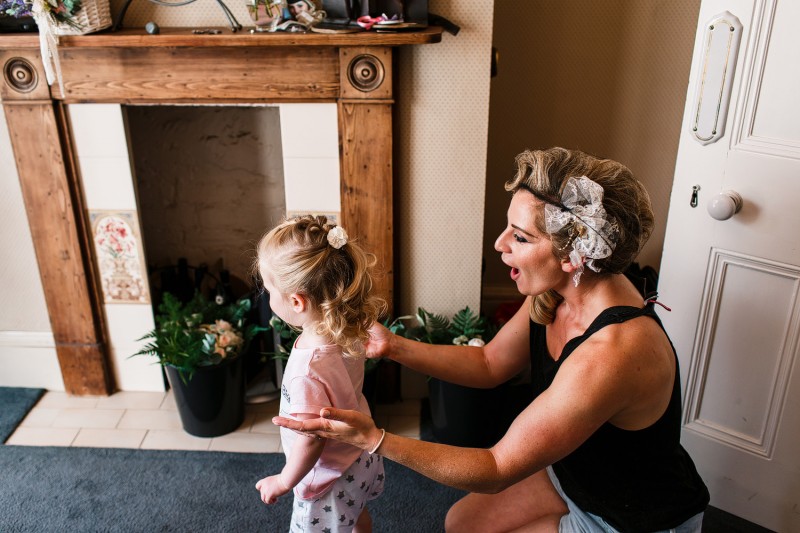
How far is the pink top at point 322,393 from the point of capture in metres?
1.58

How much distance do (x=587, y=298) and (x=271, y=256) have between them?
0.68m

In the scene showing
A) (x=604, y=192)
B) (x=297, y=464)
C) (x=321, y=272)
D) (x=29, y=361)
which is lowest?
(x=29, y=361)

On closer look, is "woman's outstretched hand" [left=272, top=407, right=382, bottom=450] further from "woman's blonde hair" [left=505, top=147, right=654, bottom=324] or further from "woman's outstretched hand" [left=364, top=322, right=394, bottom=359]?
"woman's blonde hair" [left=505, top=147, right=654, bottom=324]

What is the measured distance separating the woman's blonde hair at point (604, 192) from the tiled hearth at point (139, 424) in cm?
127

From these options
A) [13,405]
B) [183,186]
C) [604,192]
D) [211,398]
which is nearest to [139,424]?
[211,398]

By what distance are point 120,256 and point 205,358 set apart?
494 millimetres

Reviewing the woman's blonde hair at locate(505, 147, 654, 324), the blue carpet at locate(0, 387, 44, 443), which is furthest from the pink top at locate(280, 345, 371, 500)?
the blue carpet at locate(0, 387, 44, 443)

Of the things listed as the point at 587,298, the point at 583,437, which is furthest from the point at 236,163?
the point at 583,437

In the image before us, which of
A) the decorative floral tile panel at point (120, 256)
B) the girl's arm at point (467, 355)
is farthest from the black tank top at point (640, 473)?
the decorative floral tile panel at point (120, 256)

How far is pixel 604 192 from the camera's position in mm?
1455

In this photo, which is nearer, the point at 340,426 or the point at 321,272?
the point at 340,426

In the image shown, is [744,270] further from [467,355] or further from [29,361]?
Answer: [29,361]

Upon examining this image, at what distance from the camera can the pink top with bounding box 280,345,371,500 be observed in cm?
158

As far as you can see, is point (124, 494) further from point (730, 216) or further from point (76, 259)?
point (730, 216)
